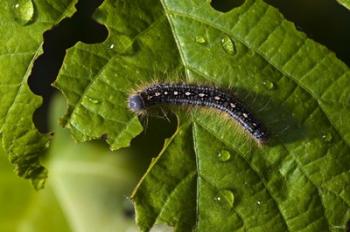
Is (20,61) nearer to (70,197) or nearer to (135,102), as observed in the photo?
(135,102)

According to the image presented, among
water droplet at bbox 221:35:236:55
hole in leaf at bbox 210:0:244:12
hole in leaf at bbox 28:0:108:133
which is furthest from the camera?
hole in leaf at bbox 28:0:108:133

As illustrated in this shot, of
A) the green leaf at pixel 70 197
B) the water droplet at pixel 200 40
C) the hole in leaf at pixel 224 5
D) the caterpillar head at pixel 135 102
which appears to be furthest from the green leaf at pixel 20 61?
the green leaf at pixel 70 197

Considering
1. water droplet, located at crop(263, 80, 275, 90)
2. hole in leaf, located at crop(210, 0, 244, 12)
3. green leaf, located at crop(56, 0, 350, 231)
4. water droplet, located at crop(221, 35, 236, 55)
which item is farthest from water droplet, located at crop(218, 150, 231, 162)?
hole in leaf, located at crop(210, 0, 244, 12)

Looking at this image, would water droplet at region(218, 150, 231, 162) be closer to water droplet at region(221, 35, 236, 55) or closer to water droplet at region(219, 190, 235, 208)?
water droplet at region(219, 190, 235, 208)

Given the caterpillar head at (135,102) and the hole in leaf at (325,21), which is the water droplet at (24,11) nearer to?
the caterpillar head at (135,102)

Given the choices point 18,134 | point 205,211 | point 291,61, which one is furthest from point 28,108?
point 291,61

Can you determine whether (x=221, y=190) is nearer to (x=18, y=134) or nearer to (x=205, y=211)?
(x=205, y=211)
